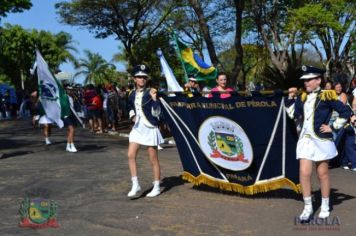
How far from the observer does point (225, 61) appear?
5706 centimetres

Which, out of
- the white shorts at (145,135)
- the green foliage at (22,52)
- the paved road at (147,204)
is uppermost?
the green foliage at (22,52)

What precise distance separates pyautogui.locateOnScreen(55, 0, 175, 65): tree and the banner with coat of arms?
2311 centimetres

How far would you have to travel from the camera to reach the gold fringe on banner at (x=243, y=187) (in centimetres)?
770

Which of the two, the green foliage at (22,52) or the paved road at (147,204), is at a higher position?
the green foliage at (22,52)

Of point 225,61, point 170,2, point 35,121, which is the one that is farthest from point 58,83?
point 225,61

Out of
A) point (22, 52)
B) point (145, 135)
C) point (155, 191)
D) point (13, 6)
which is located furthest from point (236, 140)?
point (22, 52)

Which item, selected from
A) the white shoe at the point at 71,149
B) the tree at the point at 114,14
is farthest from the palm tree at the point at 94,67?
the white shoe at the point at 71,149

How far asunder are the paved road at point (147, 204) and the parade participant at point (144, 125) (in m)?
0.39

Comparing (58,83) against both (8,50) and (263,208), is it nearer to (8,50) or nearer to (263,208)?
(263,208)

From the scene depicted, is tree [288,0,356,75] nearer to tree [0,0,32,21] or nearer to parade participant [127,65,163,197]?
tree [0,0,32,21]

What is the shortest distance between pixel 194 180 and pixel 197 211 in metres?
1.28

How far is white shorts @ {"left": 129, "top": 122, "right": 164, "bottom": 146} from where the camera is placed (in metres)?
8.38

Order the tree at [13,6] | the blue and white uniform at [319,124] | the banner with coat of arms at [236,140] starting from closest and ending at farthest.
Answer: the blue and white uniform at [319,124] → the banner with coat of arms at [236,140] → the tree at [13,6]

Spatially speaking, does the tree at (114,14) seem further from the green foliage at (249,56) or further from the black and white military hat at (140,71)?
the black and white military hat at (140,71)
